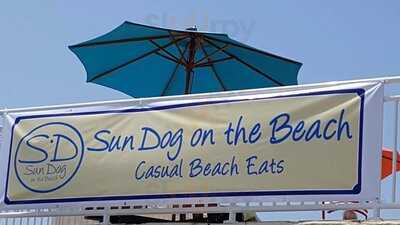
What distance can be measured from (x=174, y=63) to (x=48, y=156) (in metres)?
2.93

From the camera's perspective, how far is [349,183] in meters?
5.38

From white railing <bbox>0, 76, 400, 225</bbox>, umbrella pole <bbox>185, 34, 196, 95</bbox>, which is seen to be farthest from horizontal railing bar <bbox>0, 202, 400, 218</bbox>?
umbrella pole <bbox>185, 34, 196, 95</bbox>

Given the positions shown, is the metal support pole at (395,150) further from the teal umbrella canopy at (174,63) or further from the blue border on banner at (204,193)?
the teal umbrella canopy at (174,63)

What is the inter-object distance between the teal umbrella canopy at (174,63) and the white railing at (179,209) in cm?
210

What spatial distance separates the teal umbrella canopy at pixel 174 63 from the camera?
28.4 ft

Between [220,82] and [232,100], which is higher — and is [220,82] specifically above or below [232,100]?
above

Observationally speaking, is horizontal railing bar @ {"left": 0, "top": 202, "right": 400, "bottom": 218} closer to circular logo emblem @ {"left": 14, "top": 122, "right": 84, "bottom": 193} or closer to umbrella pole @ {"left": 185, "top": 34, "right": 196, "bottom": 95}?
circular logo emblem @ {"left": 14, "top": 122, "right": 84, "bottom": 193}

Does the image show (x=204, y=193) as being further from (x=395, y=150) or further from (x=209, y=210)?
(x=395, y=150)

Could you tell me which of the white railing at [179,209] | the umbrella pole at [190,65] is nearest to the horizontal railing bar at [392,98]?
the white railing at [179,209]

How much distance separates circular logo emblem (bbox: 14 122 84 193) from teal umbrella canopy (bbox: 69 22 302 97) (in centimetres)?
209

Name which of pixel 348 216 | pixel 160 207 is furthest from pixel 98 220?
pixel 348 216

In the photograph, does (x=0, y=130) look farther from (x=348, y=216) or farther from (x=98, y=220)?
(x=348, y=216)

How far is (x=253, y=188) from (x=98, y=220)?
1.68m

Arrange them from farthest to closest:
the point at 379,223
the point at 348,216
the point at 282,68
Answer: the point at 282,68 → the point at 348,216 → the point at 379,223
